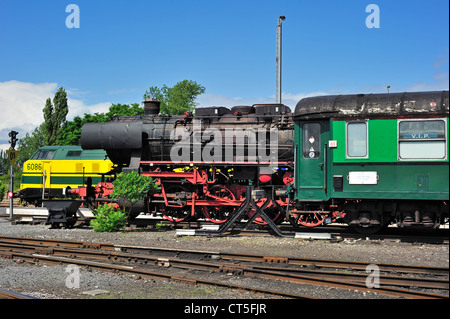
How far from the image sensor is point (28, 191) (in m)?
23.6

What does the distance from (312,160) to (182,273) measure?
5188mm

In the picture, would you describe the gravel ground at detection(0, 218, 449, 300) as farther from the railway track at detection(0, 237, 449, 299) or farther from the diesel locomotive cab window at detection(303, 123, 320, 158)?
the diesel locomotive cab window at detection(303, 123, 320, 158)

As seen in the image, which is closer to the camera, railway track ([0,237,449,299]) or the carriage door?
railway track ([0,237,449,299])

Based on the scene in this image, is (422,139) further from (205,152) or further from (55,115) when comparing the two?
(55,115)

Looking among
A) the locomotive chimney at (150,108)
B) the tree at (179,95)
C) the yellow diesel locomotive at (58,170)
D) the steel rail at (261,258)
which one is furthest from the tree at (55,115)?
the steel rail at (261,258)

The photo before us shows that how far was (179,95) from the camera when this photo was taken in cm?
5212

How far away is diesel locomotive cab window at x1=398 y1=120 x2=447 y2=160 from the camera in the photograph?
35.2 feet

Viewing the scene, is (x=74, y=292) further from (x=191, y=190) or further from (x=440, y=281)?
(x=191, y=190)

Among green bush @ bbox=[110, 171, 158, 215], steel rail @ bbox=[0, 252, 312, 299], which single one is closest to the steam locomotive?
green bush @ bbox=[110, 171, 158, 215]

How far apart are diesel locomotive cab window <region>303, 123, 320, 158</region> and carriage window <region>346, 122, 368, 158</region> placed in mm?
828

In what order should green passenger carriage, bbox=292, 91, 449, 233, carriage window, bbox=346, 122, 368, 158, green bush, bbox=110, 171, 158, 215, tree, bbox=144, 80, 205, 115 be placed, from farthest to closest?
tree, bbox=144, 80, 205, 115 → green bush, bbox=110, 171, 158, 215 → carriage window, bbox=346, 122, 368, 158 → green passenger carriage, bbox=292, 91, 449, 233

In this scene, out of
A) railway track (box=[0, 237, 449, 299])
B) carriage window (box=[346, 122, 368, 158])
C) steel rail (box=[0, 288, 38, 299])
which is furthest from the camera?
carriage window (box=[346, 122, 368, 158])

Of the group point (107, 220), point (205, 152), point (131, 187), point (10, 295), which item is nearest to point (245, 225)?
point (205, 152)
